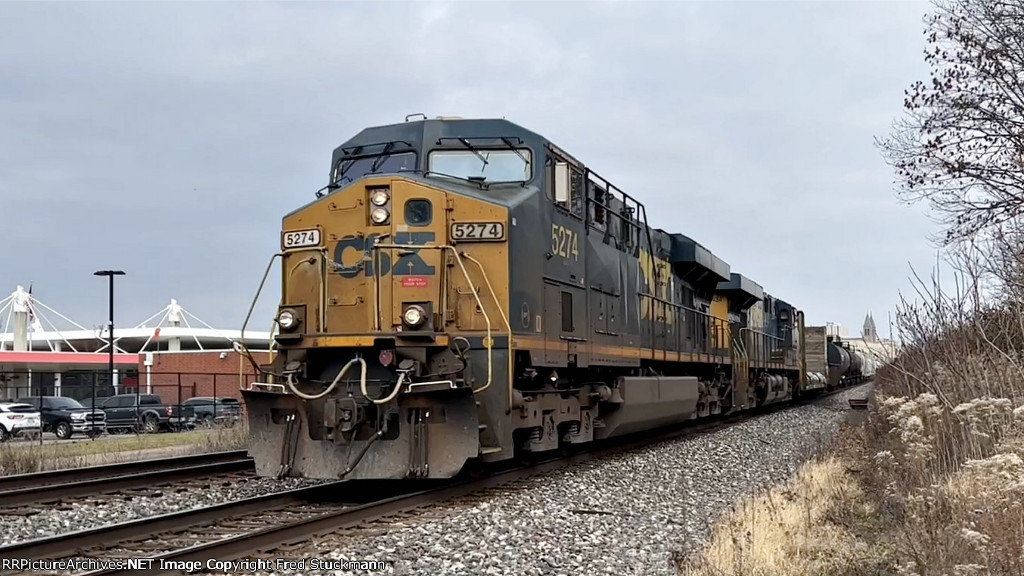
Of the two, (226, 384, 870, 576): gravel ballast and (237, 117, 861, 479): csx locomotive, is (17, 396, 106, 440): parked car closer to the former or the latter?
(237, 117, 861, 479): csx locomotive

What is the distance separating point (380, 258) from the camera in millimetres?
9266

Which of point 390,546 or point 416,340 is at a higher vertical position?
point 416,340

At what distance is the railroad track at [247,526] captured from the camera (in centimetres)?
617

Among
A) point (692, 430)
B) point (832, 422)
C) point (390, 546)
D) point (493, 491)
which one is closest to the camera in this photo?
point (390, 546)

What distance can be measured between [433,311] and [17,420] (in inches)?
850

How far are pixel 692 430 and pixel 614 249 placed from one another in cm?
627

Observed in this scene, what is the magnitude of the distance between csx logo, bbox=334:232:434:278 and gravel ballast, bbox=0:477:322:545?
2544mm

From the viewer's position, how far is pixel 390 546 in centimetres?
682

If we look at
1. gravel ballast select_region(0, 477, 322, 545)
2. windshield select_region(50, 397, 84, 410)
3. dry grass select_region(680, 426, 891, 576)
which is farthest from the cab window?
windshield select_region(50, 397, 84, 410)

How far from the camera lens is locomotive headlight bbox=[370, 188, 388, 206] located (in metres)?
9.45

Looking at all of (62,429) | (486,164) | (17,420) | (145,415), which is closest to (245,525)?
(486,164)

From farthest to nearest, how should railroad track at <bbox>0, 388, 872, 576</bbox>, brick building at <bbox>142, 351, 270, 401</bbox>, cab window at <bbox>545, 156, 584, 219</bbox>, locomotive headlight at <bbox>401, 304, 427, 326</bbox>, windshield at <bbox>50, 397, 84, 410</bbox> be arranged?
brick building at <bbox>142, 351, 270, 401</bbox>, windshield at <bbox>50, 397, 84, 410</bbox>, cab window at <bbox>545, 156, 584, 219</bbox>, locomotive headlight at <bbox>401, 304, 427, 326</bbox>, railroad track at <bbox>0, 388, 872, 576</bbox>

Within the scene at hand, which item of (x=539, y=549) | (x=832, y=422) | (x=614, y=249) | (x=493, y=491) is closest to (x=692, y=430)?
(x=832, y=422)

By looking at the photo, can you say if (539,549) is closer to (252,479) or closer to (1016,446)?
(1016,446)
